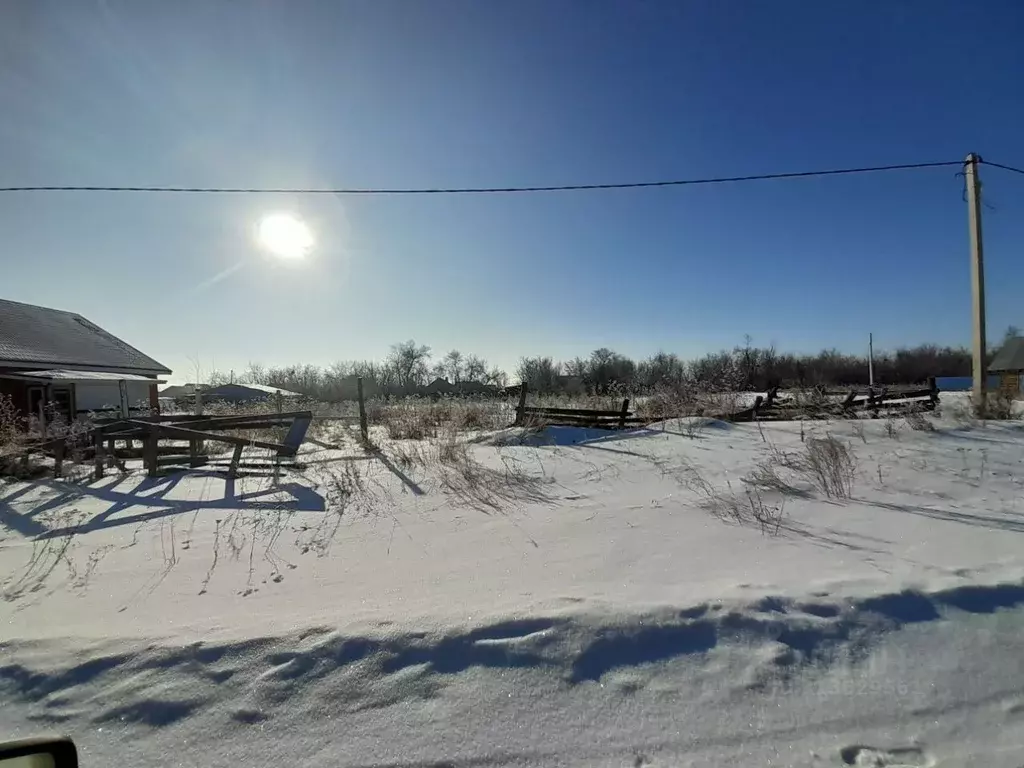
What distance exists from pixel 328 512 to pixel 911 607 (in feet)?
17.1

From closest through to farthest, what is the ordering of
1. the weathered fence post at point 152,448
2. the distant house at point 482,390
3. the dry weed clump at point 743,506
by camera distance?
1. the dry weed clump at point 743,506
2. the weathered fence post at point 152,448
3. the distant house at point 482,390

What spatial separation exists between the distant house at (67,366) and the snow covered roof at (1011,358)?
5905cm

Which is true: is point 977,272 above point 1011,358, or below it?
above

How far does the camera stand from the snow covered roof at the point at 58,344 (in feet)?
70.3

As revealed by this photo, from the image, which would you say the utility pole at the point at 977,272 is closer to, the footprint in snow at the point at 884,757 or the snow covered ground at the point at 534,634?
the snow covered ground at the point at 534,634

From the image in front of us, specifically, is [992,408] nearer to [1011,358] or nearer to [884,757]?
[884,757]

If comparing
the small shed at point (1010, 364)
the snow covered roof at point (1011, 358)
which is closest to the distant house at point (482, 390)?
the small shed at point (1010, 364)

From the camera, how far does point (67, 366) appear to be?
893 inches

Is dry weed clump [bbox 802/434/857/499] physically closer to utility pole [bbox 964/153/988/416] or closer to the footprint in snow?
the footprint in snow

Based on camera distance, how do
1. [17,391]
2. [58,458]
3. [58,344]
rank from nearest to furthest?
[58,458]
[17,391]
[58,344]

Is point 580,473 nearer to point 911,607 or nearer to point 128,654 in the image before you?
point 911,607

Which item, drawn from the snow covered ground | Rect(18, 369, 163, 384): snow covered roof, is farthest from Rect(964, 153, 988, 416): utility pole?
Rect(18, 369, 163, 384): snow covered roof

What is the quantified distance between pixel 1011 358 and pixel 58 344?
6677cm

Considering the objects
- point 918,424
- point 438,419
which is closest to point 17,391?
point 438,419
